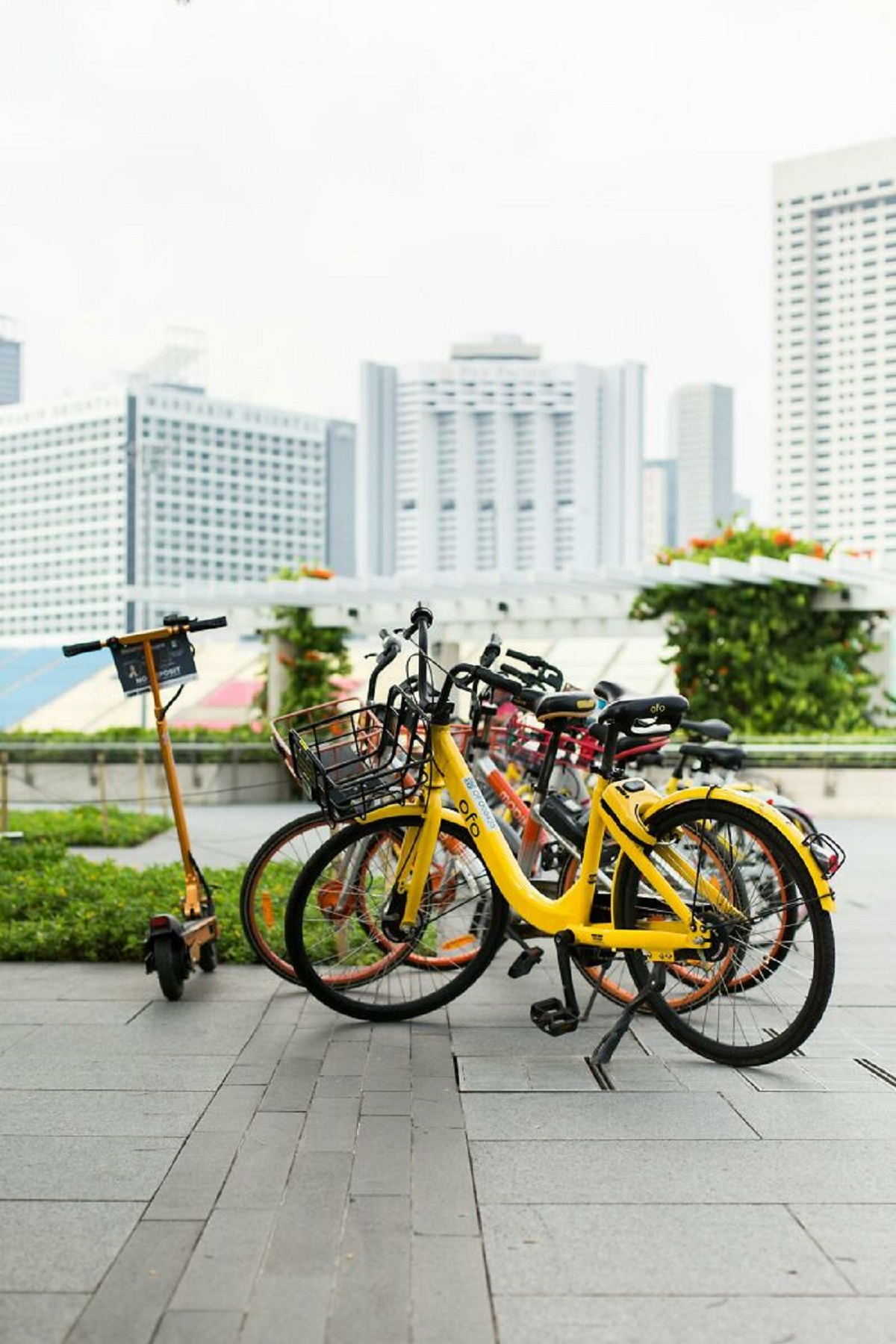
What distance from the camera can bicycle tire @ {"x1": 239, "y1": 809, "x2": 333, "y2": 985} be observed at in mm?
4719

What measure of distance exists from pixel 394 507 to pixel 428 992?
271ft

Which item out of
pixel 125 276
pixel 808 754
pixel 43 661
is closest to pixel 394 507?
pixel 125 276

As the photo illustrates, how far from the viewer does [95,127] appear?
42.0ft

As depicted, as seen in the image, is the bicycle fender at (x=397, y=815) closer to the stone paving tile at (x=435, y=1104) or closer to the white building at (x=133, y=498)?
the stone paving tile at (x=435, y=1104)

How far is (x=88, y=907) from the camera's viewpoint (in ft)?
19.4

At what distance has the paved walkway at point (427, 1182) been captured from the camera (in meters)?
2.35

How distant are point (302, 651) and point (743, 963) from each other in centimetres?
1459

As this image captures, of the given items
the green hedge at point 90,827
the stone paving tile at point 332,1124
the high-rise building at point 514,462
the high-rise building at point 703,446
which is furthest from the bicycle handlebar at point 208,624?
the high-rise building at point 703,446

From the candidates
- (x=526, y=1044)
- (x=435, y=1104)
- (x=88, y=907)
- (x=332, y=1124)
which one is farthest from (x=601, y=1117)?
(x=88, y=907)

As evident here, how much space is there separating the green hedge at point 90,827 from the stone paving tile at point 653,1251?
24.9 feet

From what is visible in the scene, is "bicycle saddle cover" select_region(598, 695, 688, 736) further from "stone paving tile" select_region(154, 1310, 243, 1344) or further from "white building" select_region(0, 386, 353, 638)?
"white building" select_region(0, 386, 353, 638)

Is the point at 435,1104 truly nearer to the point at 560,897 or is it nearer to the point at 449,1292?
the point at 560,897

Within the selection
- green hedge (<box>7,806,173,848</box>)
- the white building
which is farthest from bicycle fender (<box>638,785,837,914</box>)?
the white building

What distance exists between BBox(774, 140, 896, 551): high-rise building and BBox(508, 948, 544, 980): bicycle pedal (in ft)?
201
